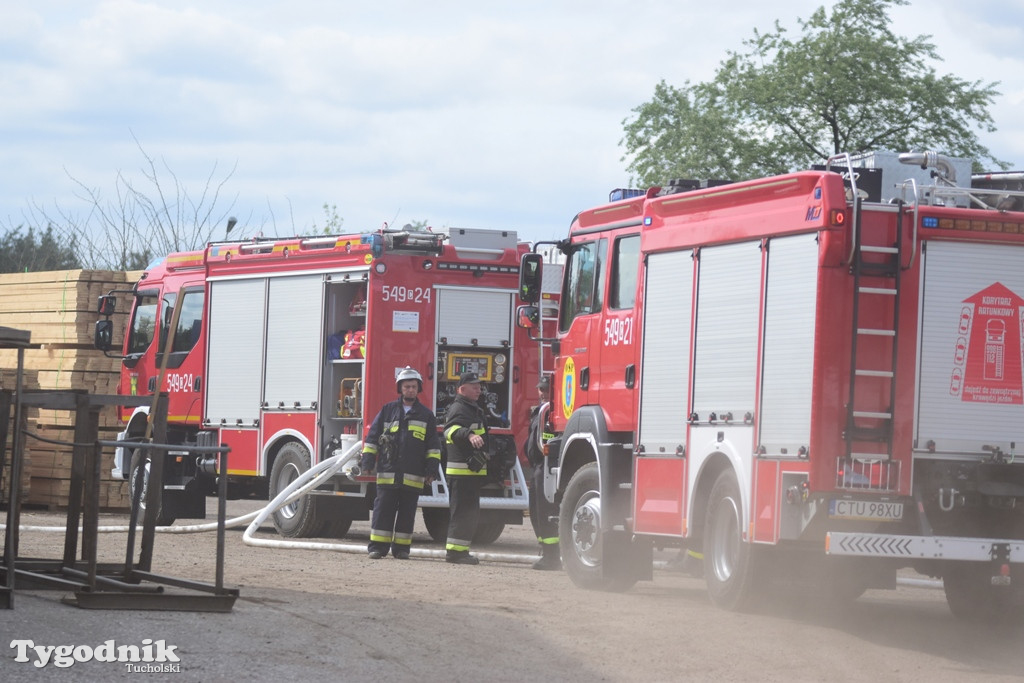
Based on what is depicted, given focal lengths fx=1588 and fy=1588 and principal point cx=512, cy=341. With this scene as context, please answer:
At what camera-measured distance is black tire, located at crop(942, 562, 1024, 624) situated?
11325 mm

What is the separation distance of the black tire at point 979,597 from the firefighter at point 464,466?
514 cm

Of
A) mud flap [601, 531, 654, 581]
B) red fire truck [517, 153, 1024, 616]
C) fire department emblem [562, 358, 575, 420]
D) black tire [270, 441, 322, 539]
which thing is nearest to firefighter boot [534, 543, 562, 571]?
fire department emblem [562, 358, 575, 420]

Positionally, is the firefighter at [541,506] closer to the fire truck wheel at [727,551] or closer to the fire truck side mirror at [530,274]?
the fire truck side mirror at [530,274]

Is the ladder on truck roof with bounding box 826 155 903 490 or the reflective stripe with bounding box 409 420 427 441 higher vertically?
the ladder on truck roof with bounding box 826 155 903 490

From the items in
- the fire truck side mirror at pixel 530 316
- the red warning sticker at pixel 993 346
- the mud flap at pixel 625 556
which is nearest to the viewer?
the red warning sticker at pixel 993 346

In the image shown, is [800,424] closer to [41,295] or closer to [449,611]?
[449,611]

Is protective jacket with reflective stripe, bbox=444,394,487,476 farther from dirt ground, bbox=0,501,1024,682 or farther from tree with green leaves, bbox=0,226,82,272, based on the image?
tree with green leaves, bbox=0,226,82,272

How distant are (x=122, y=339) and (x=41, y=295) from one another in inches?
55.2

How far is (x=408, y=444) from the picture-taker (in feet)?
51.4

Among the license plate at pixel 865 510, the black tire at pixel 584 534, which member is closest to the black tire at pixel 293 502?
the black tire at pixel 584 534

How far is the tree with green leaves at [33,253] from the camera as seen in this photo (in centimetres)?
4412

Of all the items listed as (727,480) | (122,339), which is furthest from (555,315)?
(122,339)

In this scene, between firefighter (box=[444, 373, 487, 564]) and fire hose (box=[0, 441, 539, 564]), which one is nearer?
firefighter (box=[444, 373, 487, 564])

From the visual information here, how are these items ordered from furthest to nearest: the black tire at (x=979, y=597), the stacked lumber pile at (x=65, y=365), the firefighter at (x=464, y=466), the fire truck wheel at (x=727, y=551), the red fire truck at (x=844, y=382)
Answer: the stacked lumber pile at (x=65, y=365)
the firefighter at (x=464, y=466)
the black tire at (x=979, y=597)
the fire truck wheel at (x=727, y=551)
the red fire truck at (x=844, y=382)
